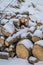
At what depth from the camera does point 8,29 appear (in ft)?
14.1

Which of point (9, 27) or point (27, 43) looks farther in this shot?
point (9, 27)

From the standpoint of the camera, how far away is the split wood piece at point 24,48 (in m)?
3.94

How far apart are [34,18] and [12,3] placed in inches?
39.3

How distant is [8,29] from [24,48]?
1.94 feet

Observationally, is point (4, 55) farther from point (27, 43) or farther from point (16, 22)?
point (16, 22)

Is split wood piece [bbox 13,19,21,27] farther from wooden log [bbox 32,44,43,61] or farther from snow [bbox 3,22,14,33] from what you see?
wooden log [bbox 32,44,43,61]

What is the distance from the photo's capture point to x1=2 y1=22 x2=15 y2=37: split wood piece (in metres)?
4.27

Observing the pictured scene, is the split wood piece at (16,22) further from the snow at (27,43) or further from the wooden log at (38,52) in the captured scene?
the wooden log at (38,52)

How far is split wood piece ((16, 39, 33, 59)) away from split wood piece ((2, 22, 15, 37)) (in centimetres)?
38

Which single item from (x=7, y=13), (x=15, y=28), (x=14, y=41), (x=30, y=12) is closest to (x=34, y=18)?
(x=30, y=12)

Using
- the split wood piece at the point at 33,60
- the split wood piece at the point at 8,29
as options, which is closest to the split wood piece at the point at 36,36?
the split wood piece at the point at 33,60

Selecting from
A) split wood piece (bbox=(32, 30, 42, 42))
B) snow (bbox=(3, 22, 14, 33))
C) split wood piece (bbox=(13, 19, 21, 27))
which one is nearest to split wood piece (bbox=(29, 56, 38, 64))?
split wood piece (bbox=(32, 30, 42, 42))

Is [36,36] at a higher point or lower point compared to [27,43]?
higher

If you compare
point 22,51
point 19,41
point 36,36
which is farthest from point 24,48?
point 36,36
